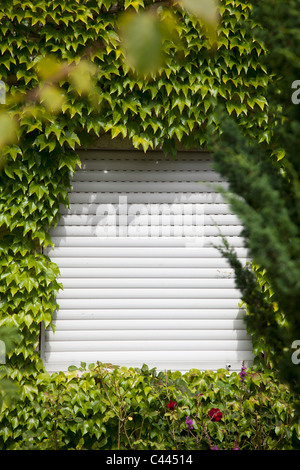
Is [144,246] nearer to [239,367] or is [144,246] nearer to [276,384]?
[239,367]

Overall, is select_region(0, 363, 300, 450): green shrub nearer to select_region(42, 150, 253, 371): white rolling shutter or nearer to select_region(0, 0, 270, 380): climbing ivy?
select_region(42, 150, 253, 371): white rolling shutter

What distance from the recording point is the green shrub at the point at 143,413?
420cm

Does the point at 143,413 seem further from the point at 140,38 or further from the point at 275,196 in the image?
the point at 140,38

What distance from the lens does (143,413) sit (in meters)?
4.19

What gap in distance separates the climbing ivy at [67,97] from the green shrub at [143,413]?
0.37 meters

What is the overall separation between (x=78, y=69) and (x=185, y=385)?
307 cm

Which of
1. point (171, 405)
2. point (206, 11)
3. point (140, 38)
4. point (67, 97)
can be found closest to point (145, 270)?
point (171, 405)

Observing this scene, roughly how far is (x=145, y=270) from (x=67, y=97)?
5.92 ft

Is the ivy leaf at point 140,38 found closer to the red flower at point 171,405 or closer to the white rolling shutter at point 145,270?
the white rolling shutter at point 145,270

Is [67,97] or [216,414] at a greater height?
[67,97]

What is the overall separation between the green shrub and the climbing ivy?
0.37 metres

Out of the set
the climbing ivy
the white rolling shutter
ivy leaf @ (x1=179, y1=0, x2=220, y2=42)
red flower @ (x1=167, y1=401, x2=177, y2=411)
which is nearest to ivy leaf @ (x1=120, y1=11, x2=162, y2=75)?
the climbing ivy

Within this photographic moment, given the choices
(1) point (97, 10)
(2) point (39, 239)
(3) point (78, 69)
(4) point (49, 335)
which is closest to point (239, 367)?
(4) point (49, 335)

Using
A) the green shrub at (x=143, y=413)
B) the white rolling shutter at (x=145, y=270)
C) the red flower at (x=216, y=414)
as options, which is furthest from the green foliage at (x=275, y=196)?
the white rolling shutter at (x=145, y=270)
